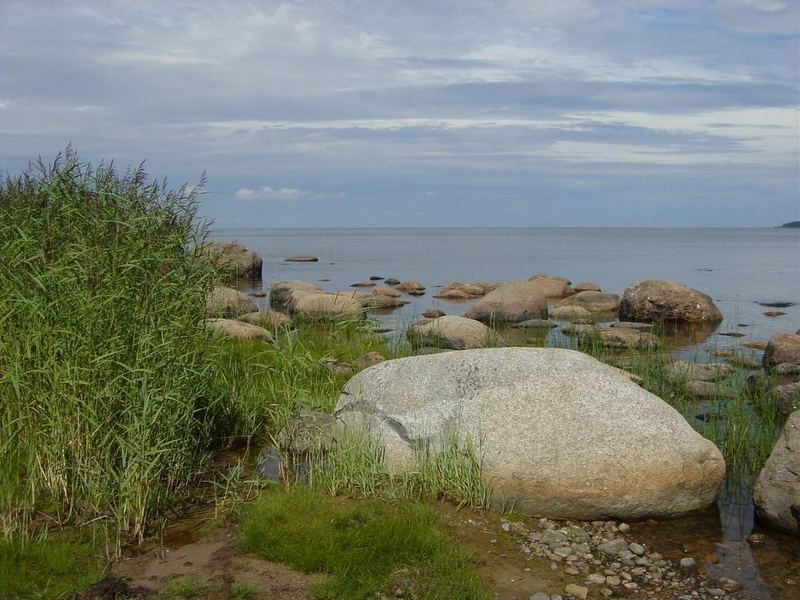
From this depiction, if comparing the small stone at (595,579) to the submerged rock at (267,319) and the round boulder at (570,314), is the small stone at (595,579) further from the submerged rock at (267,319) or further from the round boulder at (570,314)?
the round boulder at (570,314)

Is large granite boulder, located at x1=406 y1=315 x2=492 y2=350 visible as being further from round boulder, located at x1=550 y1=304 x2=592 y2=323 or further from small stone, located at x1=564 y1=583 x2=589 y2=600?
→ small stone, located at x1=564 y1=583 x2=589 y2=600

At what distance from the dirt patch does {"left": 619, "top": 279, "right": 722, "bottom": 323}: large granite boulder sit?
17.1 metres

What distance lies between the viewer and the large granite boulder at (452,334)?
1540 centimetres

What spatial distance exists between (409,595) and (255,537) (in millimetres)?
1337

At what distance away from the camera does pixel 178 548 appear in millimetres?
6117

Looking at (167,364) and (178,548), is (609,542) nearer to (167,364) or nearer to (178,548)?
(178,548)

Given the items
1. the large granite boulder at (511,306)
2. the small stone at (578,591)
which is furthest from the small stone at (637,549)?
the large granite boulder at (511,306)

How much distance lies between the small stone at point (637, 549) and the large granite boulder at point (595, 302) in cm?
1854

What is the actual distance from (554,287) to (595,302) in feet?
12.7

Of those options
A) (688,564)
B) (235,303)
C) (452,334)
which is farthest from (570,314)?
(688,564)

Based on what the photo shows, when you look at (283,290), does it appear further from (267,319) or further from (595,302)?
(267,319)

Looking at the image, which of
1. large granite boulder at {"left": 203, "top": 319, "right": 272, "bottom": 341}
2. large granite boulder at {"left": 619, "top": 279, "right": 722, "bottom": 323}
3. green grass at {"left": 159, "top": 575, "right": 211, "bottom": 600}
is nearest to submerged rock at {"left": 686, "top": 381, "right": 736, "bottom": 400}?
large granite boulder at {"left": 203, "top": 319, "right": 272, "bottom": 341}

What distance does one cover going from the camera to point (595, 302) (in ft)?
83.2

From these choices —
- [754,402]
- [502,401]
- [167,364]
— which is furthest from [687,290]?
[167,364]
